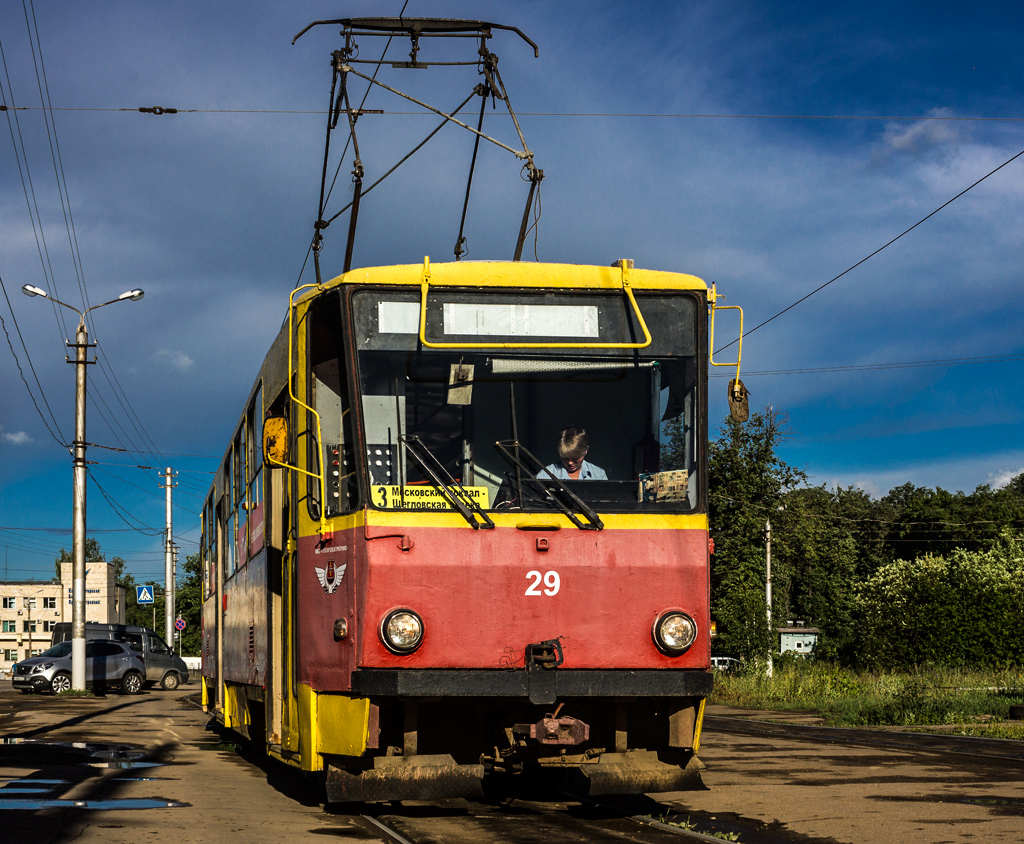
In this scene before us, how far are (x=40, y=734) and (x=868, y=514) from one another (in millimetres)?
81326

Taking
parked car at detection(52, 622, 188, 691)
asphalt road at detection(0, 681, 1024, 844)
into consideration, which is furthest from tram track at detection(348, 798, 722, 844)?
parked car at detection(52, 622, 188, 691)

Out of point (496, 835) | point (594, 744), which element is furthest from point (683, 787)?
point (496, 835)

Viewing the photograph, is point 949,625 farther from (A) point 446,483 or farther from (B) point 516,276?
(A) point 446,483

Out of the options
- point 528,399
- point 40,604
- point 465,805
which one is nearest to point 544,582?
point 528,399

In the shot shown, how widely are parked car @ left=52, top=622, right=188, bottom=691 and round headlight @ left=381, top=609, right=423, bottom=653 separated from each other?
3199 cm

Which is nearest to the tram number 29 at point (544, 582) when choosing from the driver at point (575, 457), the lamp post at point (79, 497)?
the driver at point (575, 457)

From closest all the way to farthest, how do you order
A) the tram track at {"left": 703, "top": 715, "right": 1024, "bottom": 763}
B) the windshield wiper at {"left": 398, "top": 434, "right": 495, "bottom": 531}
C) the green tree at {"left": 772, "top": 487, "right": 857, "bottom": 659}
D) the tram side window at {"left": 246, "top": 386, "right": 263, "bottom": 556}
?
the windshield wiper at {"left": 398, "top": 434, "right": 495, "bottom": 531} < the tram side window at {"left": 246, "top": 386, "right": 263, "bottom": 556} < the tram track at {"left": 703, "top": 715, "right": 1024, "bottom": 763} < the green tree at {"left": 772, "top": 487, "right": 857, "bottom": 659}

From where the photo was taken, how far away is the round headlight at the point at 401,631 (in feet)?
24.5

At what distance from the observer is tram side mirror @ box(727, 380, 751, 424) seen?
837 cm

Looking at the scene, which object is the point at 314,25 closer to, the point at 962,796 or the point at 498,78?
the point at 498,78

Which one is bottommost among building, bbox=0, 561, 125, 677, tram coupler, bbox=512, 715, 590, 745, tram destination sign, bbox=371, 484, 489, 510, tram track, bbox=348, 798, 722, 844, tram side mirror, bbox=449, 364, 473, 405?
building, bbox=0, 561, 125, 677

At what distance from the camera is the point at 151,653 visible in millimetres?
39750

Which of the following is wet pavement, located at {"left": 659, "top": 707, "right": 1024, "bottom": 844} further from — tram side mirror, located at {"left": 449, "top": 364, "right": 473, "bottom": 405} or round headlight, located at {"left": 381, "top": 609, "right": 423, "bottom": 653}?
tram side mirror, located at {"left": 449, "top": 364, "right": 473, "bottom": 405}

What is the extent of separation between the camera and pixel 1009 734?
58.9 feet
